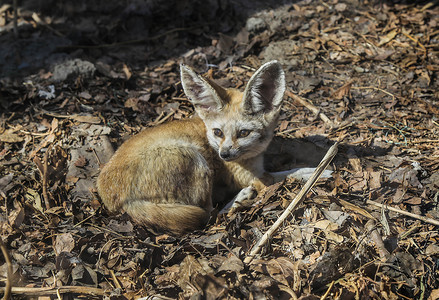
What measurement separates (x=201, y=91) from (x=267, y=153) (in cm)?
158

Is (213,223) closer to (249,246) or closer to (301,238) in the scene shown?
(249,246)

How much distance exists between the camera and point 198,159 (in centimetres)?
474

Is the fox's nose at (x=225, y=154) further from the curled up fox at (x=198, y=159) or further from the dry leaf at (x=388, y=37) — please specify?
the dry leaf at (x=388, y=37)

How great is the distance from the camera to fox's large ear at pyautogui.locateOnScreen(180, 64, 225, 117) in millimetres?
4652

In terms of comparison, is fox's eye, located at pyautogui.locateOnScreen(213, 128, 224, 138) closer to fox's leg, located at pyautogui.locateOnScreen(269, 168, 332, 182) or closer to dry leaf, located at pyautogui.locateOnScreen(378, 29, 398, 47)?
fox's leg, located at pyautogui.locateOnScreen(269, 168, 332, 182)

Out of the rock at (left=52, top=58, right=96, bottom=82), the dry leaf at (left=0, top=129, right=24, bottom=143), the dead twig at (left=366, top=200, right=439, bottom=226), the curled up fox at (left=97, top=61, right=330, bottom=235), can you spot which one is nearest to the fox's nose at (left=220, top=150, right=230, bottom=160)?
the curled up fox at (left=97, top=61, right=330, bottom=235)

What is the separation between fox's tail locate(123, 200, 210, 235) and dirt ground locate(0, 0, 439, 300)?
0.12m

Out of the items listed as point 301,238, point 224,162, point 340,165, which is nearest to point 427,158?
point 340,165

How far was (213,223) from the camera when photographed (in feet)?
15.1

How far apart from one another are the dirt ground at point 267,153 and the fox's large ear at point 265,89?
1.02 meters

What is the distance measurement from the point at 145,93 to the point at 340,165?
331 centimetres

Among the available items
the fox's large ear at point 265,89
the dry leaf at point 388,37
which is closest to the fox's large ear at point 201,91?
the fox's large ear at point 265,89

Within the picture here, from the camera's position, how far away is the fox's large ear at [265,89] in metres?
4.46

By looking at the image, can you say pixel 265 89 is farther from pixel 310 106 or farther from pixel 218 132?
pixel 310 106
